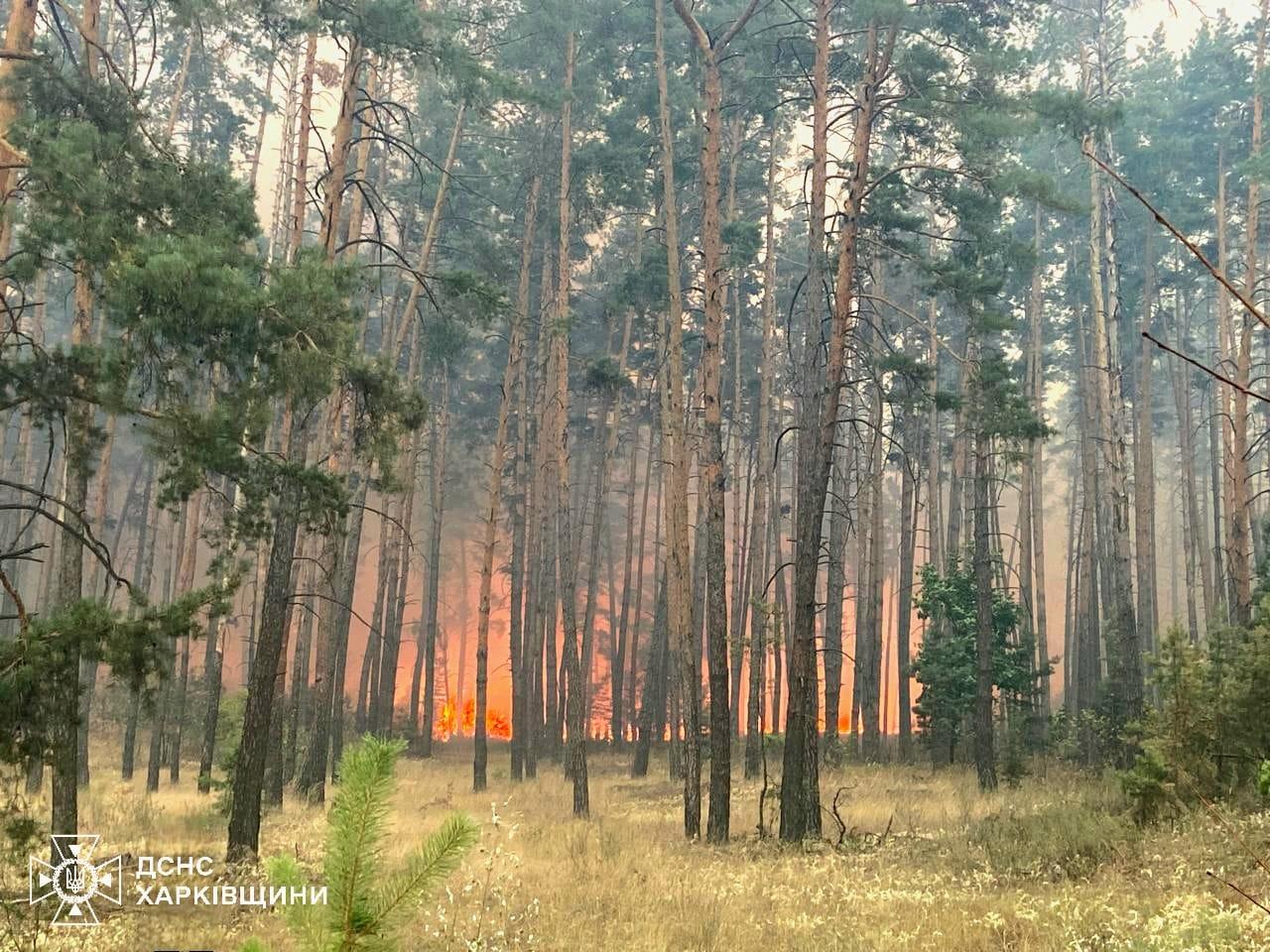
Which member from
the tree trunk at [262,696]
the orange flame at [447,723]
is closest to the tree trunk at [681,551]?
the tree trunk at [262,696]

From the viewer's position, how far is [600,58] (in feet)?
67.2

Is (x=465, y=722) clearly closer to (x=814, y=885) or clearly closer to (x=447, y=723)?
(x=447, y=723)

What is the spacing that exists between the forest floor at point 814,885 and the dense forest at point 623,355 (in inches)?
18.8

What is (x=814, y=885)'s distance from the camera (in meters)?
8.43

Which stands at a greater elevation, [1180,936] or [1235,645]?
[1235,645]

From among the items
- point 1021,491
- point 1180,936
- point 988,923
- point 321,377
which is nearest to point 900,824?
point 988,923

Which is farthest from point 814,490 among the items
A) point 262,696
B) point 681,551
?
point 262,696

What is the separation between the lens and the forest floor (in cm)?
597

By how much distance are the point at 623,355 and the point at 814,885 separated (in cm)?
2007

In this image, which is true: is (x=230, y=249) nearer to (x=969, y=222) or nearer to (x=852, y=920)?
(x=852, y=920)

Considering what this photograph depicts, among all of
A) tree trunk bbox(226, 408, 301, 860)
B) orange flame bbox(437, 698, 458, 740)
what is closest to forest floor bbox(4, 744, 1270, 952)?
tree trunk bbox(226, 408, 301, 860)

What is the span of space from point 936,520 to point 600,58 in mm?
17119

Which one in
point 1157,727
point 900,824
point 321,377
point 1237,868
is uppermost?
point 321,377

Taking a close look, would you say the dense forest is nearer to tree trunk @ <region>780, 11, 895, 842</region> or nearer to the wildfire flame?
tree trunk @ <region>780, 11, 895, 842</region>
